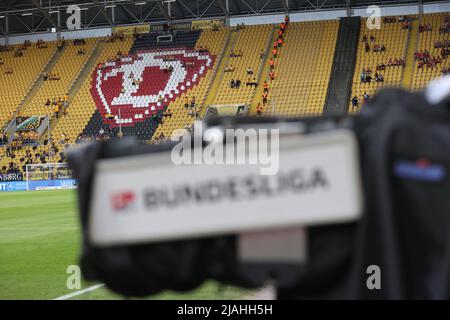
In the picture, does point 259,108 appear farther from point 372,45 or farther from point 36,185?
point 36,185

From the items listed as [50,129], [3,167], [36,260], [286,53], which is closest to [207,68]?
[286,53]

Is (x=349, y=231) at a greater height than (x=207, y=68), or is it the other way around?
(x=207, y=68)

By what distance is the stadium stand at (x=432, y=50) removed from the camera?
3788 cm

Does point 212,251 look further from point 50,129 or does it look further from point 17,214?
point 50,129

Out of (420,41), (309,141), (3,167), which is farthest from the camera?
(420,41)

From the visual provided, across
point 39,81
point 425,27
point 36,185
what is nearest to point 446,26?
point 425,27

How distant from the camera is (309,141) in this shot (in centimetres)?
204

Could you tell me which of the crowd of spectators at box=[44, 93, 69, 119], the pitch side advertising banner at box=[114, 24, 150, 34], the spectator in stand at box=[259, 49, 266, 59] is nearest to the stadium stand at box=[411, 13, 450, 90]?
the spectator in stand at box=[259, 49, 266, 59]

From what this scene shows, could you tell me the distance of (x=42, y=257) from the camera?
35.1 feet

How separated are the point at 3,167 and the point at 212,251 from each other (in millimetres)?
38233

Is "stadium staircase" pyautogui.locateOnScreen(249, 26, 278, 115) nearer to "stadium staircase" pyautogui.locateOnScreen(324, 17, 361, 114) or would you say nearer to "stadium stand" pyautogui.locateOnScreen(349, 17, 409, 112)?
"stadium staircase" pyautogui.locateOnScreen(324, 17, 361, 114)

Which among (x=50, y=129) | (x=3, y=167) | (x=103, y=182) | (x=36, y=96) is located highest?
(x=36, y=96)

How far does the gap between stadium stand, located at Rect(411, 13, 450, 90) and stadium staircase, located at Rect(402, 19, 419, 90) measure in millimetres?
222

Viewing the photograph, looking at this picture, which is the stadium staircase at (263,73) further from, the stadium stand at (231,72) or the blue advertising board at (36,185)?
the blue advertising board at (36,185)
